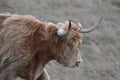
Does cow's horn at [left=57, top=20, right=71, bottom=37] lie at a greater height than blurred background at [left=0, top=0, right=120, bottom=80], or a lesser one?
greater

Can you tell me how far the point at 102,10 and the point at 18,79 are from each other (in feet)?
31.7

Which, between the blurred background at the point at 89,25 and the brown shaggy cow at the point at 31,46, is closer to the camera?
the brown shaggy cow at the point at 31,46

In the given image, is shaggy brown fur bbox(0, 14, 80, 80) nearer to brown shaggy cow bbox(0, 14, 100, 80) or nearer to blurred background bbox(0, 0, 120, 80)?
brown shaggy cow bbox(0, 14, 100, 80)

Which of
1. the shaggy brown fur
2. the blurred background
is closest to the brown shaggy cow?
the shaggy brown fur

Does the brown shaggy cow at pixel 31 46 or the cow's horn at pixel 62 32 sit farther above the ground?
the cow's horn at pixel 62 32

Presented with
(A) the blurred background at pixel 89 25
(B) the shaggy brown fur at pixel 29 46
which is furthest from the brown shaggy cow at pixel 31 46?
(A) the blurred background at pixel 89 25

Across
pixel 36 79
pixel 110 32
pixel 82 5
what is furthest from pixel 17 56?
pixel 82 5

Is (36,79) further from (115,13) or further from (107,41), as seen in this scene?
(115,13)

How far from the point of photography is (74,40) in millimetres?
7371

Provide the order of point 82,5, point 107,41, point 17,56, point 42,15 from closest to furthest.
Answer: point 17,56 < point 107,41 < point 42,15 < point 82,5

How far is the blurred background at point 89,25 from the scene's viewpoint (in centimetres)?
1024

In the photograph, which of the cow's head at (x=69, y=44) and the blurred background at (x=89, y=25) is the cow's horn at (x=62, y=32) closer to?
the cow's head at (x=69, y=44)

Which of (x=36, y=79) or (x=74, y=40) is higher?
(x=74, y=40)

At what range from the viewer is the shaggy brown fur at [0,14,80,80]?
732cm
